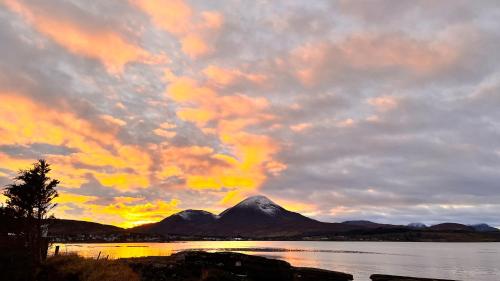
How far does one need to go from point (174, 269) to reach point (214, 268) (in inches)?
165

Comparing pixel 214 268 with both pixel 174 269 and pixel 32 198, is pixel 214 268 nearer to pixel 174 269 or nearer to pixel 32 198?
pixel 174 269

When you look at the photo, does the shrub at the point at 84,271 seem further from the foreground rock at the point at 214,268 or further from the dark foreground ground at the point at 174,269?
the foreground rock at the point at 214,268

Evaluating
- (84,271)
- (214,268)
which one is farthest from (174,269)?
(84,271)

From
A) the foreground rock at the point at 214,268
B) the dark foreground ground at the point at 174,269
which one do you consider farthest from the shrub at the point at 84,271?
the foreground rock at the point at 214,268

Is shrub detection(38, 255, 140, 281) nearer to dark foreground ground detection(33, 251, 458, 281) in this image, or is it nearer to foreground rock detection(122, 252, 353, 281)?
dark foreground ground detection(33, 251, 458, 281)

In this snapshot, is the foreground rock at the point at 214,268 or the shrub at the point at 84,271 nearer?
the shrub at the point at 84,271

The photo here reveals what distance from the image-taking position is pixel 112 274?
31984 mm

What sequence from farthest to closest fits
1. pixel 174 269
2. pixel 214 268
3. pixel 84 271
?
pixel 214 268
pixel 174 269
pixel 84 271

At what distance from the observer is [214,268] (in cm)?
4422

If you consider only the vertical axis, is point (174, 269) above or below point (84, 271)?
below

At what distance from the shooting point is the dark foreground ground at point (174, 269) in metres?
34.3

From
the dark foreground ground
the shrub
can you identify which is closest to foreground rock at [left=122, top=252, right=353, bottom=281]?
the dark foreground ground

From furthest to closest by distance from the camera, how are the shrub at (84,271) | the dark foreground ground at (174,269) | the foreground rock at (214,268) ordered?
the foreground rock at (214,268)
the dark foreground ground at (174,269)
the shrub at (84,271)

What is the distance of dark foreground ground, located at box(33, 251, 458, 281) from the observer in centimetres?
3431
